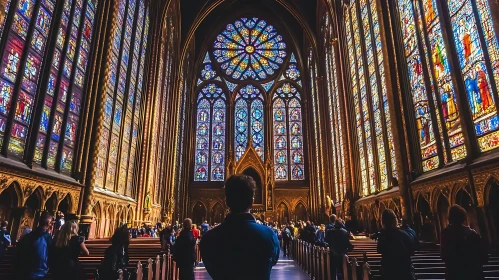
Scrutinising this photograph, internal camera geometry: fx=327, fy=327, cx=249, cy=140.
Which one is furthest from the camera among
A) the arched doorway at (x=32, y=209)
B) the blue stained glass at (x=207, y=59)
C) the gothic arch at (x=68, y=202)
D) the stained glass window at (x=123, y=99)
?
the blue stained glass at (x=207, y=59)

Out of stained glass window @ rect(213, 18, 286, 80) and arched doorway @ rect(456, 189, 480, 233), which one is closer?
arched doorway @ rect(456, 189, 480, 233)

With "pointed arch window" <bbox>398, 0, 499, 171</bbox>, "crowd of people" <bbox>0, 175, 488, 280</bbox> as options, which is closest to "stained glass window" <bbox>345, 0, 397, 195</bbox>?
"pointed arch window" <bbox>398, 0, 499, 171</bbox>

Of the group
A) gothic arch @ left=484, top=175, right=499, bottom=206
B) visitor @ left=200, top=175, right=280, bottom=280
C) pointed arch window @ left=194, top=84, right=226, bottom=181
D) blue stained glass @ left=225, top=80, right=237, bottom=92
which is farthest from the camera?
blue stained glass @ left=225, top=80, right=237, bottom=92

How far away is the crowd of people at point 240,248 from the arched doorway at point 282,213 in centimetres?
2289

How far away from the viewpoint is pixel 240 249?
6.21 feet

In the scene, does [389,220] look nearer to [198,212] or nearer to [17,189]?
[17,189]

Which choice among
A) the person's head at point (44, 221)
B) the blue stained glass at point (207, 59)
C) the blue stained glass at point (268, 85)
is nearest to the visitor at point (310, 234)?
the person's head at point (44, 221)

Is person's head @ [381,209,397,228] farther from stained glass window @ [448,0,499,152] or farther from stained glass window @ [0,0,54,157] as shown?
stained glass window @ [0,0,54,157]

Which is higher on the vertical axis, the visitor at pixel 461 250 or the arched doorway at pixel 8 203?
the arched doorway at pixel 8 203

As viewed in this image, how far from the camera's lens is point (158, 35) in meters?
21.1

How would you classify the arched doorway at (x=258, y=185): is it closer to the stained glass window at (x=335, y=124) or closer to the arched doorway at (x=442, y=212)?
the stained glass window at (x=335, y=124)

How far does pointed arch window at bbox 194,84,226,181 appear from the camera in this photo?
100 feet

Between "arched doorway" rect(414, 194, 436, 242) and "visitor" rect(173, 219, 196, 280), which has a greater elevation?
"arched doorway" rect(414, 194, 436, 242)

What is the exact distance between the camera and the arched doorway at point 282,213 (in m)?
29.2
